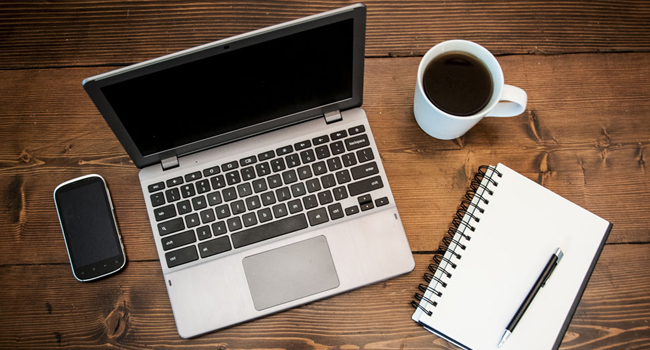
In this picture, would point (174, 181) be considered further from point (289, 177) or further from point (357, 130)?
point (357, 130)

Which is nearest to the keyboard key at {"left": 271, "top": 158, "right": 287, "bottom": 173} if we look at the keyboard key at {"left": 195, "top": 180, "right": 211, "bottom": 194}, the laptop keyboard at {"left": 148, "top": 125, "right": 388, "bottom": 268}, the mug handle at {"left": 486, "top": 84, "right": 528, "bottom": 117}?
the laptop keyboard at {"left": 148, "top": 125, "right": 388, "bottom": 268}

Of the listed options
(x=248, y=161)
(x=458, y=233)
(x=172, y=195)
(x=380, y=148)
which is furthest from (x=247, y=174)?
(x=458, y=233)

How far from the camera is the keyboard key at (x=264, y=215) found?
691 mm

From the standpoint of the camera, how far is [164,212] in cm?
69

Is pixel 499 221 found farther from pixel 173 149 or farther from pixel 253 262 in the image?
pixel 173 149

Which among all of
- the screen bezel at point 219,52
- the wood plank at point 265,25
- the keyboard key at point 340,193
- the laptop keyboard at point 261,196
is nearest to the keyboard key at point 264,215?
the laptop keyboard at point 261,196

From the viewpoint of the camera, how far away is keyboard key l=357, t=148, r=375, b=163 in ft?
2.32

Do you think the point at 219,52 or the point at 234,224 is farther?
the point at 234,224

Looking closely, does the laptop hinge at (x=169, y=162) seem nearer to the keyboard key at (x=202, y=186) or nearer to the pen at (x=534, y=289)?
the keyboard key at (x=202, y=186)

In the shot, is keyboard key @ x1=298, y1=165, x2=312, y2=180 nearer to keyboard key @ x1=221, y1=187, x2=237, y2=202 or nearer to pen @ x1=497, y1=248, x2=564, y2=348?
keyboard key @ x1=221, y1=187, x2=237, y2=202

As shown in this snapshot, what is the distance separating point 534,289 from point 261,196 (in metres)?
0.44

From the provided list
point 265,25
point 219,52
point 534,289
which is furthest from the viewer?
point 265,25

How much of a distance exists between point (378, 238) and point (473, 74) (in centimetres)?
29

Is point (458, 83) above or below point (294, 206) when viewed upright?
above
